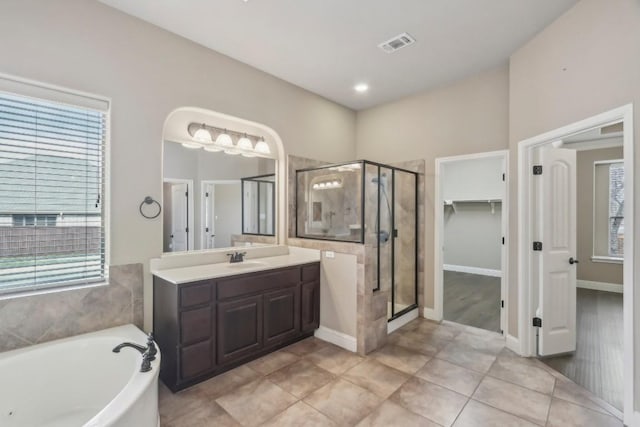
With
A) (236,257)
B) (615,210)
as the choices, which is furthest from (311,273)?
(615,210)

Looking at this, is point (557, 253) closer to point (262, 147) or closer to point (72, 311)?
point (262, 147)

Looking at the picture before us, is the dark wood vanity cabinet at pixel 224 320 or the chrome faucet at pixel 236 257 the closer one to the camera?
the dark wood vanity cabinet at pixel 224 320

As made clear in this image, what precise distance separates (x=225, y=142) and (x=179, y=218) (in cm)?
99

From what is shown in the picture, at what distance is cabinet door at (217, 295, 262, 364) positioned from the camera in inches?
102

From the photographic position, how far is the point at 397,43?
9.59 feet

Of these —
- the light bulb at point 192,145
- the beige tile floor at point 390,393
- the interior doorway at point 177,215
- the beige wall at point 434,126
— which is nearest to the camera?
the beige tile floor at point 390,393

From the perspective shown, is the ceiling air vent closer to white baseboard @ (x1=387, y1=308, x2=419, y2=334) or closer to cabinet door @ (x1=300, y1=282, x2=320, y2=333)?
cabinet door @ (x1=300, y1=282, x2=320, y2=333)

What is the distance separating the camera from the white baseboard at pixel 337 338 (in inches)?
123

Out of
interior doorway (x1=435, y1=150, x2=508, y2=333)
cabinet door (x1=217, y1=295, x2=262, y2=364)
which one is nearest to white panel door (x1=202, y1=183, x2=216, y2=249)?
cabinet door (x1=217, y1=295, x2=262, y2=364)

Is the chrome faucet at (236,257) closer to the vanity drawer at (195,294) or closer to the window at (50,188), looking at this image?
the vanity drawer at (195,294)

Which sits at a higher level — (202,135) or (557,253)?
(202,135)

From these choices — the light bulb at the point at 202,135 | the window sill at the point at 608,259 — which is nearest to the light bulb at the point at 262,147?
the light bulb at the point at 202,135

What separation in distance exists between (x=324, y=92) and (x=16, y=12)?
301cm

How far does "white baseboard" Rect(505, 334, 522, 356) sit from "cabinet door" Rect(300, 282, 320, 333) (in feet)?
6.80
